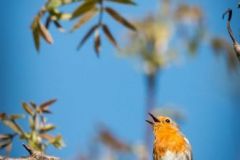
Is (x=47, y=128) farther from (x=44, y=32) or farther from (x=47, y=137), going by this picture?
(x=44, y=32)

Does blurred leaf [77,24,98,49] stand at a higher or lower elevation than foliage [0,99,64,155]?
higher

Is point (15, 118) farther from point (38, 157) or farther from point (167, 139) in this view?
point (167, 139)

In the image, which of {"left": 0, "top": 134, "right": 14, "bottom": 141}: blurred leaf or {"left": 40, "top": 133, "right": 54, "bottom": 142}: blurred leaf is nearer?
{"left": 0, "top": 134, "right": 14, "bottom": 141}: blurred leaf

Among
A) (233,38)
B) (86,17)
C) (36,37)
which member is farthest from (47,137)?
(233,38)

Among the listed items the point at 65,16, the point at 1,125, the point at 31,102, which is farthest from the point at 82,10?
the point at 1,125

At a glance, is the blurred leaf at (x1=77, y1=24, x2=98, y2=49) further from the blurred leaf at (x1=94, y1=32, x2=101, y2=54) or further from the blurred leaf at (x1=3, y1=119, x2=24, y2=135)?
the blurred leaf at (x1=3, y1=119, x2=24, y2=135)

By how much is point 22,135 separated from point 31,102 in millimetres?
171

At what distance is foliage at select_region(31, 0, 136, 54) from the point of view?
2469 millimetres

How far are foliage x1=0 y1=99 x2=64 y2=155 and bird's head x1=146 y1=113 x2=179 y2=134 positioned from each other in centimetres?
149

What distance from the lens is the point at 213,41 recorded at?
4.46 metres

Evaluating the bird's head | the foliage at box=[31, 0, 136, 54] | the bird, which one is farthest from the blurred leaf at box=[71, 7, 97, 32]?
the bird's head

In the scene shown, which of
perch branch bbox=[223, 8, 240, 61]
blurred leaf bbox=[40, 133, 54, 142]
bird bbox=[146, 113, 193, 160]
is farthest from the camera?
bird bbox=[146, 113, 193, 160]

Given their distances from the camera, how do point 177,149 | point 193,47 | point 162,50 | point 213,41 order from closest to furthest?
point 177,149, point 213,41, point 193,47, point 162,50

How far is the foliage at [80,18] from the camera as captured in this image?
2469 millimetres
